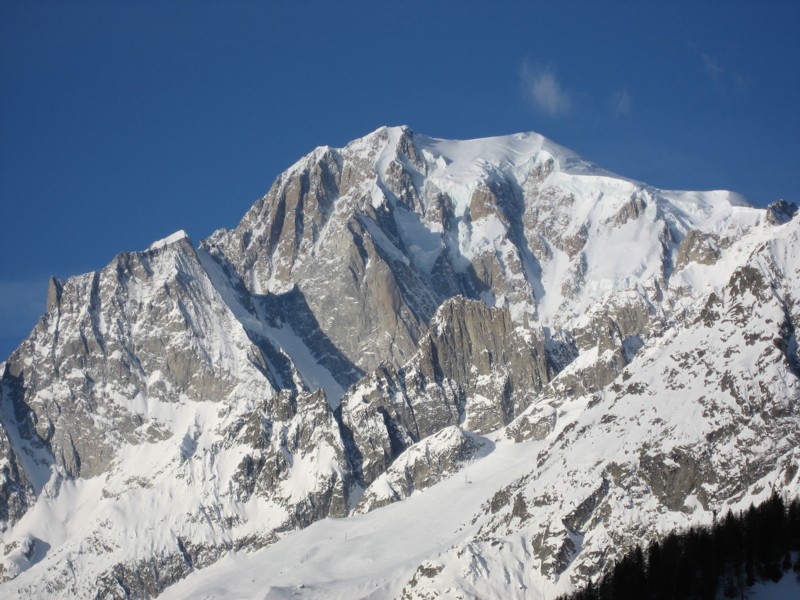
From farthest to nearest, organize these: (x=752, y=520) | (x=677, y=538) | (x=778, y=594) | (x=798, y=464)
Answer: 1. (x=798, y=464)
2. (x=677, y=538)
3. (x=752, y=520)
4. (x=778, y=594)

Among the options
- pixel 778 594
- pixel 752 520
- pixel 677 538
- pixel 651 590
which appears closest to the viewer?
pixel 778 594

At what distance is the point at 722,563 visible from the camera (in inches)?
5423

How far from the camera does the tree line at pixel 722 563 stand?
13275cm

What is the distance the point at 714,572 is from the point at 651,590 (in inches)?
290

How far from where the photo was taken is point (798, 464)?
644ft

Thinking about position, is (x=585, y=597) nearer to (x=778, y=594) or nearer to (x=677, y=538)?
(x=677, y=538)

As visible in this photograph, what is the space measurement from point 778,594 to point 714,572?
765cm

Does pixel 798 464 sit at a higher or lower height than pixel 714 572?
higher

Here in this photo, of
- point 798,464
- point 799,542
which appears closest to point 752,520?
point 799,542

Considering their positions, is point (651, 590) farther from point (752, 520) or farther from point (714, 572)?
point (752, 520)

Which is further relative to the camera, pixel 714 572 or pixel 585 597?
pixel 585 597

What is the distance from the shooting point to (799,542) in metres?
135

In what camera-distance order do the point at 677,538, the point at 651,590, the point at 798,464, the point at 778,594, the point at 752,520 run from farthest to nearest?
1. the point at 798,464
2. the point at 677,538
3. the point at 752,520
4. the point at 651,590
5. the point at 778,594

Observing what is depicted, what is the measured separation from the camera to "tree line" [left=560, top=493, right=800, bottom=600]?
133 meters
